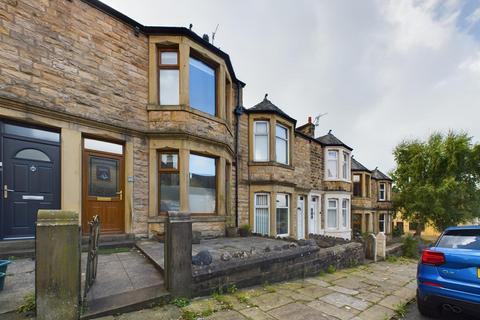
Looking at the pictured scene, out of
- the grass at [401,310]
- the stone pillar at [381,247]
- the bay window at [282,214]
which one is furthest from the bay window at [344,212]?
the grass at [401,310]

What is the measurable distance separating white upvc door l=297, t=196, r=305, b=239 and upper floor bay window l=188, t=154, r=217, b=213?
6515 mm

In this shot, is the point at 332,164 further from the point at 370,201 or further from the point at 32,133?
the point at 32,133

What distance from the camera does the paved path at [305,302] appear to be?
3.66 metres

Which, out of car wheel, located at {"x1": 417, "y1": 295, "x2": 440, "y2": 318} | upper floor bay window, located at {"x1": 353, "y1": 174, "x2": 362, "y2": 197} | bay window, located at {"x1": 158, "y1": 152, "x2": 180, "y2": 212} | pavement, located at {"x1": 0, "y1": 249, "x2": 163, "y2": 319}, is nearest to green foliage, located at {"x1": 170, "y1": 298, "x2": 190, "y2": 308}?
pavement, located at {"x1": 0, "y1": 249, "x2": 163, "y2": 319}

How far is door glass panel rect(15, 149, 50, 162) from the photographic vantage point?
5.63 metres

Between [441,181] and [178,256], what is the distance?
2268 centimetres

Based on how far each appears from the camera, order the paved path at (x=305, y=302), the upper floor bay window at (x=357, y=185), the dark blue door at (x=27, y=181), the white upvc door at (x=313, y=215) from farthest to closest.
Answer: the upper floor bay window at (x=357, y=185), the white upvc door at (x=313, y=215), the dark blue door at (x=27, y=181), the paved path at (x=305, y=302)

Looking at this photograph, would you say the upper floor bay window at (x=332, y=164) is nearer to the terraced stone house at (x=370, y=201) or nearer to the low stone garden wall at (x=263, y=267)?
the terraced stone house at (x=370, y=201)

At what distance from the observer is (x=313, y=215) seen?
1559 cm

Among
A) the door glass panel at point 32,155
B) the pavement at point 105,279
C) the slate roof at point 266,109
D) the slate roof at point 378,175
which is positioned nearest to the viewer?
the pavement at point 105,279

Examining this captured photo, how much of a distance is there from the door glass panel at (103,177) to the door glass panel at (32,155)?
1003 mm

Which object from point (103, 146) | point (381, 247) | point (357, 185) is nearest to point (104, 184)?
point (103, 146)

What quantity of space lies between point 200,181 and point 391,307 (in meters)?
5.95

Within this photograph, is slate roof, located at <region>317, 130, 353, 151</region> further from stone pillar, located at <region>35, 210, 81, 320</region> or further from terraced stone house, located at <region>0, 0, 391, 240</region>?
stone pillar, located at <region>35, 210, 81, 320</region>
